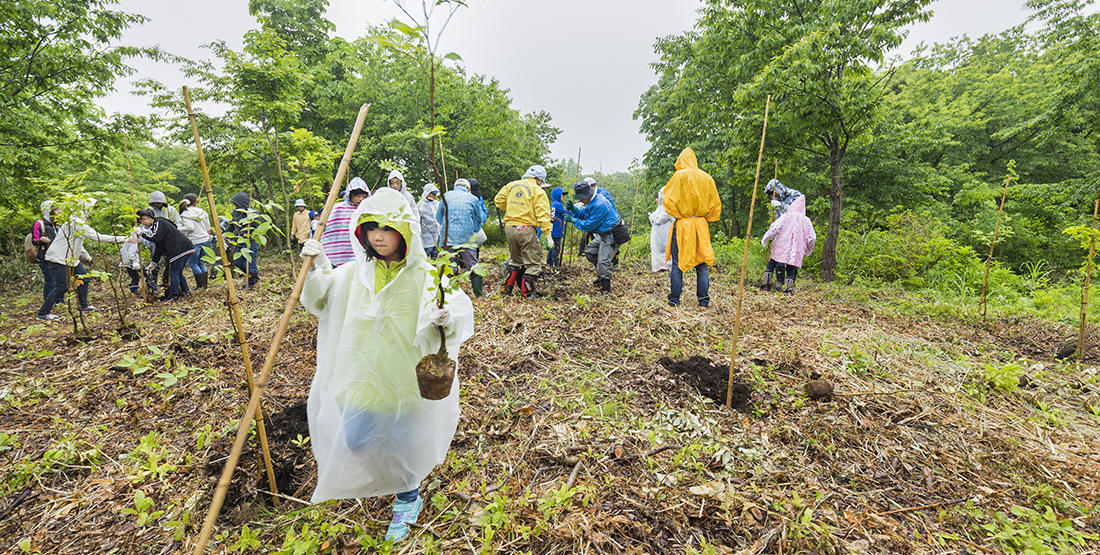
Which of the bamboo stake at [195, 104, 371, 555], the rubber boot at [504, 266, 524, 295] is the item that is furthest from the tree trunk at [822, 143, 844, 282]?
the bamboo stake at [195, 104, 371, 555]

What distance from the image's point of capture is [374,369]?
1.79 meters

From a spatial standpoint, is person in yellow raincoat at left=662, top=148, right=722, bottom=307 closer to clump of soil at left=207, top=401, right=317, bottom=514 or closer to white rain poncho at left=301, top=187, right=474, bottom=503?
white rain poncho at left=301, top=187, right=474, bottom=503

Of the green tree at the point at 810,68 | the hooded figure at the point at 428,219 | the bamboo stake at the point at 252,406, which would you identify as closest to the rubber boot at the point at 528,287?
the hooded figure at the point at 428,219

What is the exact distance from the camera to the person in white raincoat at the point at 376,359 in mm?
1791

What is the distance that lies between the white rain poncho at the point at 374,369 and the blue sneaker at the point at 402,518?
121 millimetres

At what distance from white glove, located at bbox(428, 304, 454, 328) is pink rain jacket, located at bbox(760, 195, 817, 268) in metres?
6.00

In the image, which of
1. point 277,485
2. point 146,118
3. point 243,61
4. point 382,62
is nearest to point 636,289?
point 277,485

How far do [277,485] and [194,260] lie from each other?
641cm

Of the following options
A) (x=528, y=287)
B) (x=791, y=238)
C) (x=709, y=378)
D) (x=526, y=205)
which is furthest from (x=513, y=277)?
(x=791, y=238)

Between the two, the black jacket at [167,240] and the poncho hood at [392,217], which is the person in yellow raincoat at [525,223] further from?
the black jacket at [167,240]

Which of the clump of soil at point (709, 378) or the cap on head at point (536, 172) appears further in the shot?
the cap on head at point (536, 172)

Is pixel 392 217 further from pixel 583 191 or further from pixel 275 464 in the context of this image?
pixel 583 191

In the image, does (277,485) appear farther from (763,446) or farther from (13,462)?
(763,446)

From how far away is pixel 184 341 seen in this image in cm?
391
